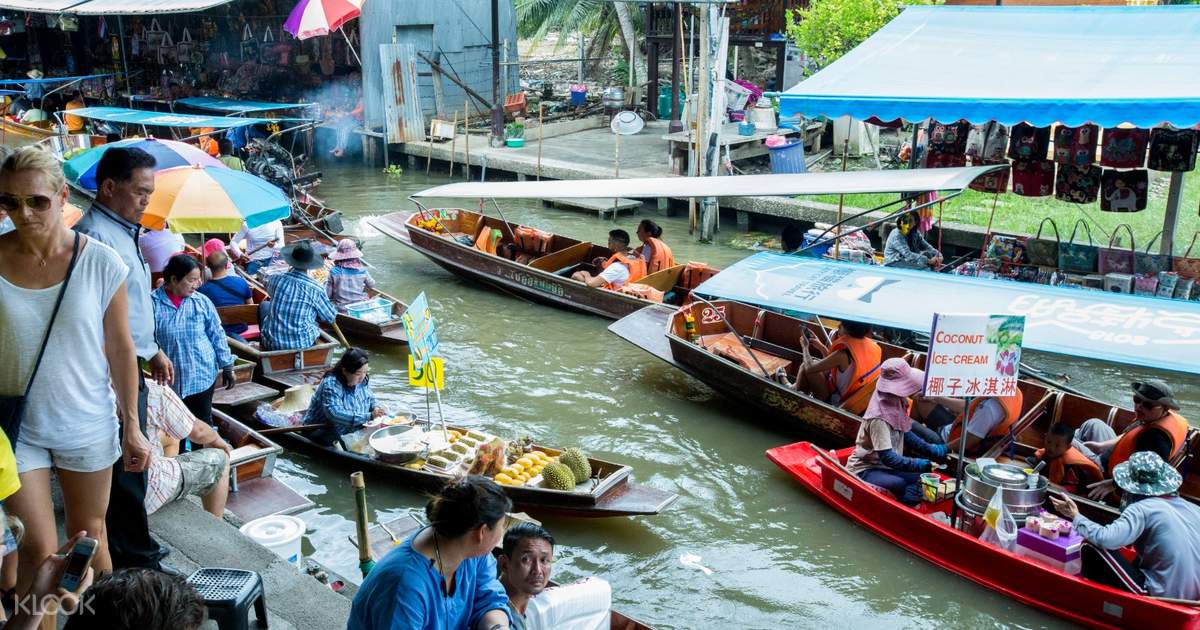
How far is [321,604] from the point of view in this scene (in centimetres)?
439

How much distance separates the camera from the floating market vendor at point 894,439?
6.80m

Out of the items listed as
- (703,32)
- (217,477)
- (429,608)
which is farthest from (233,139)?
(429,608)

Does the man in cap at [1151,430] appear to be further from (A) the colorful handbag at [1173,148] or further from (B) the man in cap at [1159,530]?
(A) the colorful handbag at [1173,148]

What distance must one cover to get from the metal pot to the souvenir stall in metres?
4.30

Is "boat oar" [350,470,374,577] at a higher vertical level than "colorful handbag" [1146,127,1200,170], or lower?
lower

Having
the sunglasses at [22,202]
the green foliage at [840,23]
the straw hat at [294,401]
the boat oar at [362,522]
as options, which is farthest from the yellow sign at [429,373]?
the green foliage at [840,23]

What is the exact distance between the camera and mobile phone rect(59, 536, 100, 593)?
294 centimetres

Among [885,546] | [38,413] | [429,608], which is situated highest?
[38,413]

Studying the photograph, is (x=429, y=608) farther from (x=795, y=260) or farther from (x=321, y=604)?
(x=795, y=260)

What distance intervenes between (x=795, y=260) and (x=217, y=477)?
5298 millimetres

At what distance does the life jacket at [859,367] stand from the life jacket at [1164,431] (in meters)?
1.87

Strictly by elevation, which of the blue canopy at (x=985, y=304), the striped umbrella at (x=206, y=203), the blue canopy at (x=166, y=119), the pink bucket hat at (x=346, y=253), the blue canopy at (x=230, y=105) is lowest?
the pink bucket hat at (x=346, y=253)

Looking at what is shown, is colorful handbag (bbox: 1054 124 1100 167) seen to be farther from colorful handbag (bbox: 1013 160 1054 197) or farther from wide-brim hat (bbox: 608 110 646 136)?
wide-brim hat (bbox: 608 110 646 136)

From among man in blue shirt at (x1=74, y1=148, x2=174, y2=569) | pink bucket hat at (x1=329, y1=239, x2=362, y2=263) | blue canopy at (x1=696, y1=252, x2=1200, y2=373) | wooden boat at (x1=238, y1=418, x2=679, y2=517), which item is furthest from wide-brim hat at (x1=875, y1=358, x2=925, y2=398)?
pink bucket hat at (x1=329, y1=239, x2=362, y2=263)
